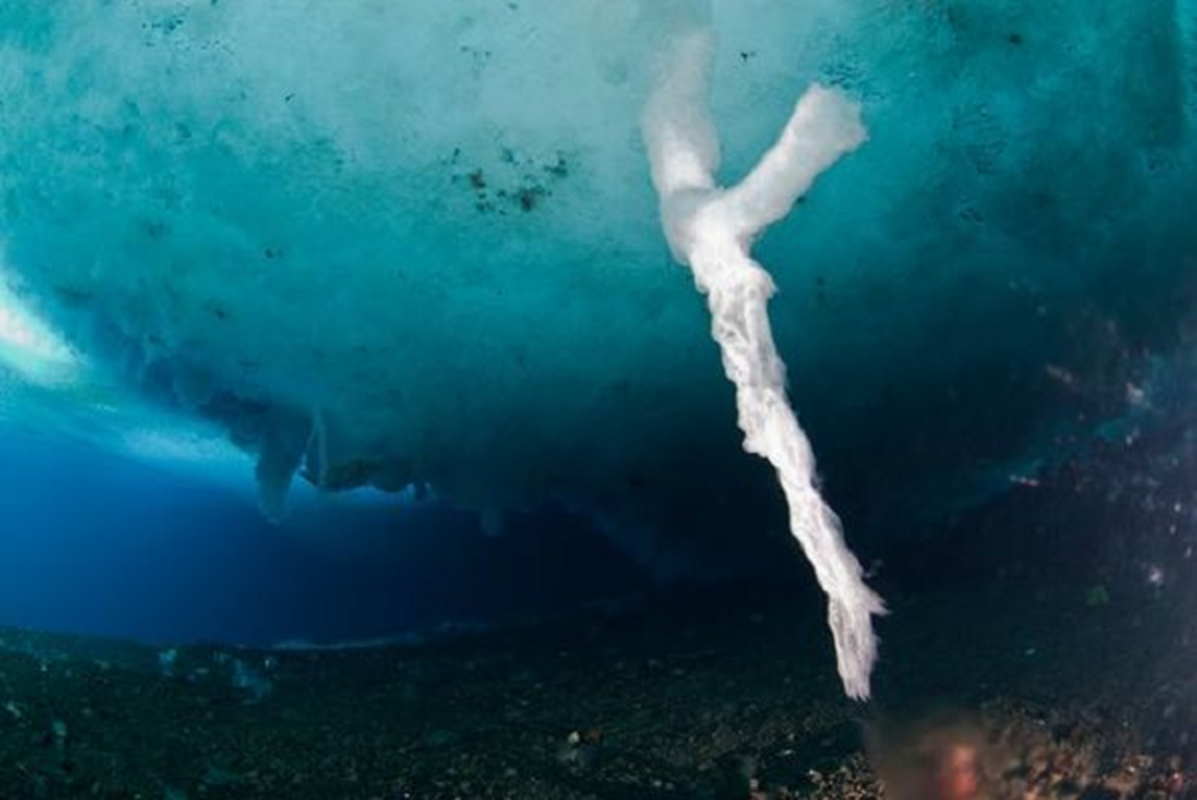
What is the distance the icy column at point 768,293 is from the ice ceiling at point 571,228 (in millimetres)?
329

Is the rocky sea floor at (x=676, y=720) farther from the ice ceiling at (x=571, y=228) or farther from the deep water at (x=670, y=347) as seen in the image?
the ice ceiling at (x=571, y=228)

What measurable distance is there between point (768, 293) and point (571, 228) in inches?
82.3

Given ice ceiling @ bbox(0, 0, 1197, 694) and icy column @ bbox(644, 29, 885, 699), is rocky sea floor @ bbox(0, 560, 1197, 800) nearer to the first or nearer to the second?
icy column @ bbox(644, 29, 885, 699)

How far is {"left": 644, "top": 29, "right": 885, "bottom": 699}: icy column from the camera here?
2.82 meters

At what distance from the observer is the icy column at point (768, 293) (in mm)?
2822

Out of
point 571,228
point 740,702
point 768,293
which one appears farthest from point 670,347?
point 768,293

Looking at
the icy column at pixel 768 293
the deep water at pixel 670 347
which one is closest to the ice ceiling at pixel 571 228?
the deep water at pixel 670 347

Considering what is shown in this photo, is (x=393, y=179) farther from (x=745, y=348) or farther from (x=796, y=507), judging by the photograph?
(x=796, y=507)

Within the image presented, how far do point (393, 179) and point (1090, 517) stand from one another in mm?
4770

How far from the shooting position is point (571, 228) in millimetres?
4676

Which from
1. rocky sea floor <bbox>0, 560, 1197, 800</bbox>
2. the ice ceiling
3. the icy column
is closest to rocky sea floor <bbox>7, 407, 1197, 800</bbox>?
rocky sea floor <bbox>0, 560, 1197, 800</bbox>

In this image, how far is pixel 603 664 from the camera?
4883mm

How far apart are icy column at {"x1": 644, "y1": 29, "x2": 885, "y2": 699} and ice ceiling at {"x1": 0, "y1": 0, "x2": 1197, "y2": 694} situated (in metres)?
0.33

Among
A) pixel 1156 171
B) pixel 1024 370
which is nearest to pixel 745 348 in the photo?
pixel 1156 171
